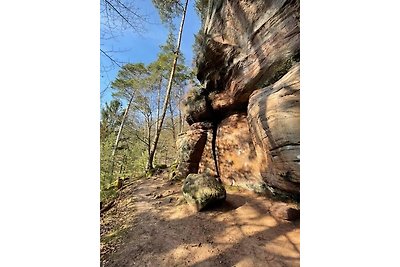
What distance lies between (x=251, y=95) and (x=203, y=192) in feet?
4.82

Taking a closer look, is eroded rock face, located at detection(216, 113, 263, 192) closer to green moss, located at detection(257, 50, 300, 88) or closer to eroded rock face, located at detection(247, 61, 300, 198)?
eroded rock face, located at detection(247, 61, 300, 198)

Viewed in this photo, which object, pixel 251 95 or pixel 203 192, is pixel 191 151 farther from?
pixel 251 95

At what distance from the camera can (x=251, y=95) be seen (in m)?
2.77

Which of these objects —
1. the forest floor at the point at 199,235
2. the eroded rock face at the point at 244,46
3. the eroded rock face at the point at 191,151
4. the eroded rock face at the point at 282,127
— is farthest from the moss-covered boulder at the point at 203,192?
the eroded rock face at the point at 244,46

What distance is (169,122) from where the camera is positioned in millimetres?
5527

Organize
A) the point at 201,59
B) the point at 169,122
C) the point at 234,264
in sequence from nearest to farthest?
the point at 234,264 → the point at 201,59 → the point at 169,122

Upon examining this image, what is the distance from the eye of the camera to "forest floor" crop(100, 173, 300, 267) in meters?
1.66

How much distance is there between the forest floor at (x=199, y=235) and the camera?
1.66 meters
